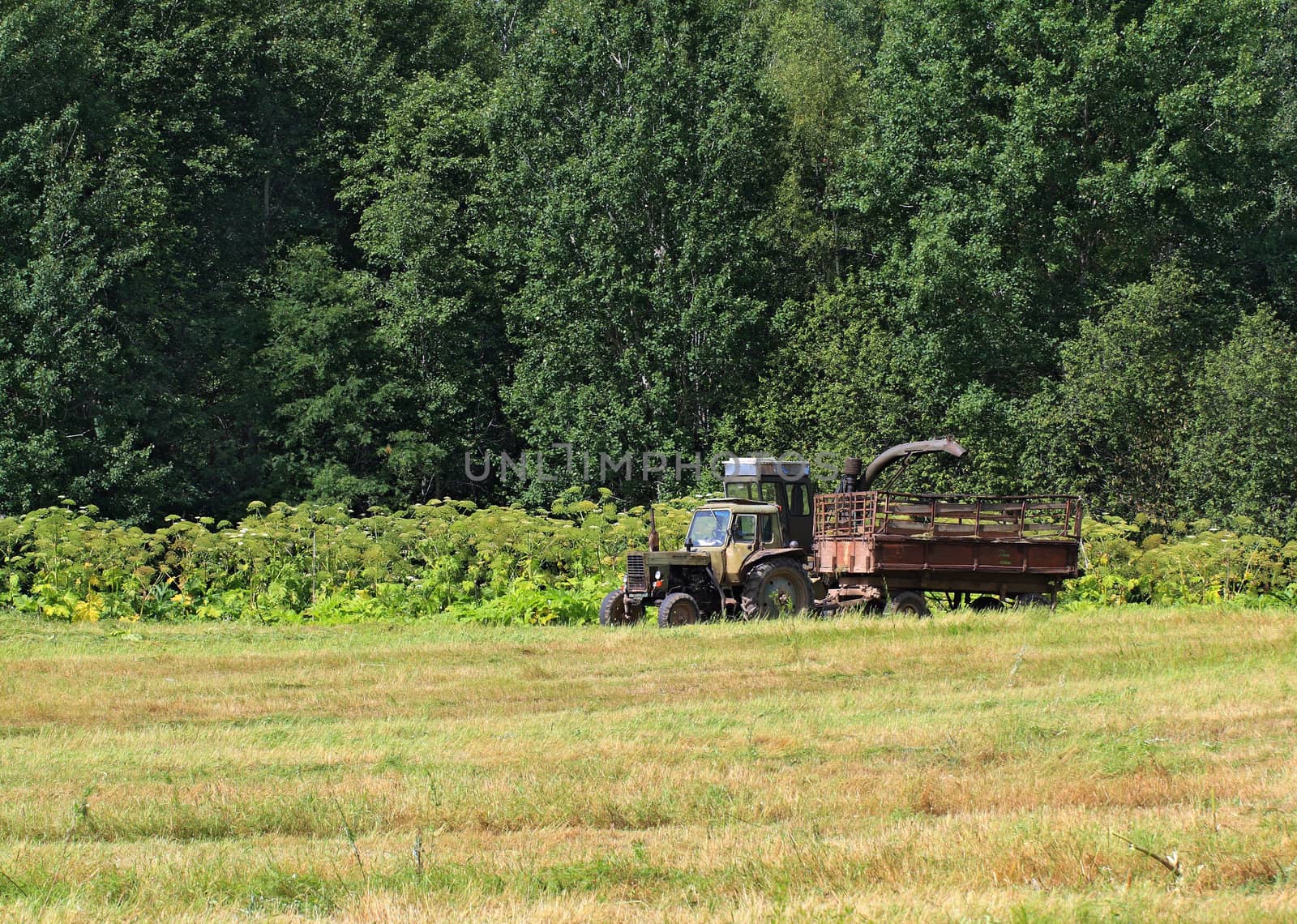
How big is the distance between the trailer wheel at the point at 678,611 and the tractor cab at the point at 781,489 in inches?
110

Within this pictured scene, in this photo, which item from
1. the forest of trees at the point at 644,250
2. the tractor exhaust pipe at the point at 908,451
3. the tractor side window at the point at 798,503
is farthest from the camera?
the forest of trees at the point at 644,250

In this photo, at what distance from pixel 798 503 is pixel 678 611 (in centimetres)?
413

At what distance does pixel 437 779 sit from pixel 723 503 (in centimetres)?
1166

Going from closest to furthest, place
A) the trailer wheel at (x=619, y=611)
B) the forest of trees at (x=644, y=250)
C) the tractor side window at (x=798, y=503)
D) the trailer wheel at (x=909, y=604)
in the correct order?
the trailer wheel at (x=619, y=611), the trailer wheel at (x=909, y=604), the tractor side window at (x=798, y=503), the forest of trees at (x=644, y=250)

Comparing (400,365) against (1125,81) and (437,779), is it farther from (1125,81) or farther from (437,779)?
(437,779)

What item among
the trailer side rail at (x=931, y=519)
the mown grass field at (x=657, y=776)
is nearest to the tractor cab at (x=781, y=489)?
the trailer side rail at (x=931, y=519)

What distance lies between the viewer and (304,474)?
3762 centimetres

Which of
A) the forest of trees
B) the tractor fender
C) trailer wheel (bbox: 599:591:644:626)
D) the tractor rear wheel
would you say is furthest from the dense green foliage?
the forest of trees

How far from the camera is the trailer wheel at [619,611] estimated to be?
19422 millimetres

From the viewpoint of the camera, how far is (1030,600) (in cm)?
2052

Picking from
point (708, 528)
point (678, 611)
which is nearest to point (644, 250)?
point (708, 528)

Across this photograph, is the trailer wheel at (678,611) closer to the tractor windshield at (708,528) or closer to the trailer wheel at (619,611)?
the trailer wheel at (619,611)

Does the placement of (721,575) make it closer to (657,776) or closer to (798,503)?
(798,503)

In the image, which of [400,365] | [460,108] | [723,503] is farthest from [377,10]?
[723,503]
